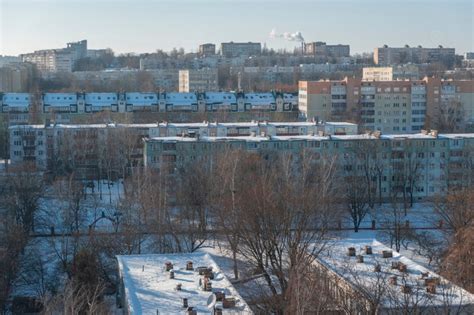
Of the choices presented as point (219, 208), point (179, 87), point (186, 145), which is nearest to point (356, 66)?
point (179, 87)

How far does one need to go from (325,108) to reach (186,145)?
1123 cm

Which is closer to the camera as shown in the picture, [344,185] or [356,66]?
[344,185]

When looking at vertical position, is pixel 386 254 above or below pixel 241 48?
below

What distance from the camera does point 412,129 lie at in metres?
29.8

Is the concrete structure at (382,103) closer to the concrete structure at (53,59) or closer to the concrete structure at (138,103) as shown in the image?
the concrete structure at (138,103)

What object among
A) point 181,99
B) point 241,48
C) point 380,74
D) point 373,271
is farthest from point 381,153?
point 241,48

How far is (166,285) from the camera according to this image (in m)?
10.1

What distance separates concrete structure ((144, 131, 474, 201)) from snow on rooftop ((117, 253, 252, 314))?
8123 millimetres

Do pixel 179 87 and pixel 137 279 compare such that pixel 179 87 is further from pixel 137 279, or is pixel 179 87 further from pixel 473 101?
pixel 137 279

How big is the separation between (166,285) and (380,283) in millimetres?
2621

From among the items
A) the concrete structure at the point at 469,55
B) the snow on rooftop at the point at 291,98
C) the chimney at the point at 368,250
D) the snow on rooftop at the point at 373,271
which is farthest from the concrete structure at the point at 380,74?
the concrete structure at the point at 469,55

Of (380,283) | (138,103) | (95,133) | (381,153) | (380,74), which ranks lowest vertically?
(380,283)

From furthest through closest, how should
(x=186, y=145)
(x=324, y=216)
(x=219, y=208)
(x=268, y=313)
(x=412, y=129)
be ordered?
(x=412, y=129)
(x=186, y=145)
(x=219, y=208)
(x=324, y=216)
(x=268, y=313)

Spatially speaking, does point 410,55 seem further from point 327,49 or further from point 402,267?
point 402,267
